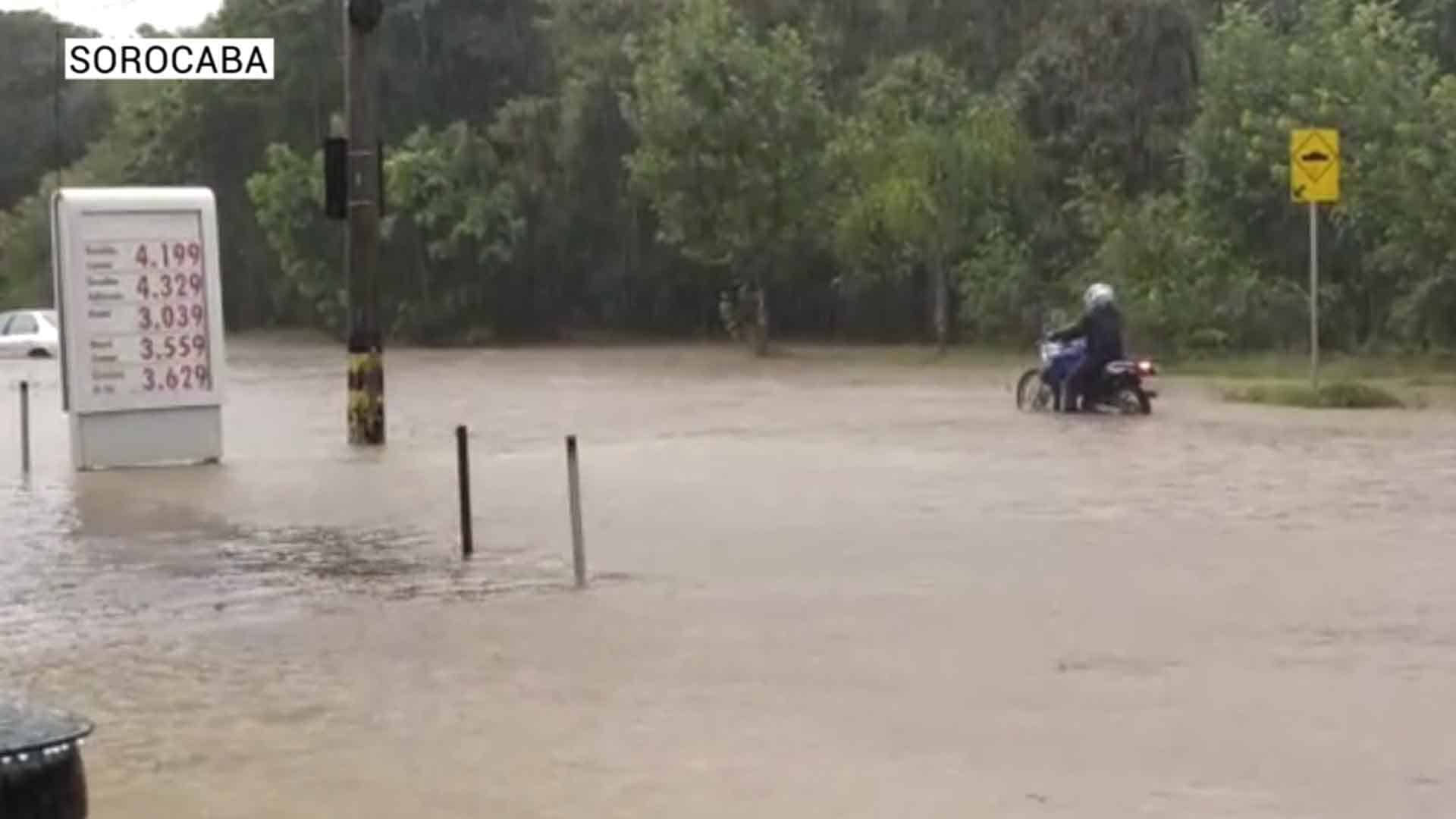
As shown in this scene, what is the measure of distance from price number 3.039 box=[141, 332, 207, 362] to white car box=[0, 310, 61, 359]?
27.7m

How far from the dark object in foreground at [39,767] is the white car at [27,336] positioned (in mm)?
48464

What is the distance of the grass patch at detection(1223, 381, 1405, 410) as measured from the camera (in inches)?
1239

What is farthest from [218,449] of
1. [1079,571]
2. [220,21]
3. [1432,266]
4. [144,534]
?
[220,21]

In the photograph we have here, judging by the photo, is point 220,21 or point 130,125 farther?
point 130,125

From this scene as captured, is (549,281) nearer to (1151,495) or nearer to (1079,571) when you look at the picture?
(1151,495)

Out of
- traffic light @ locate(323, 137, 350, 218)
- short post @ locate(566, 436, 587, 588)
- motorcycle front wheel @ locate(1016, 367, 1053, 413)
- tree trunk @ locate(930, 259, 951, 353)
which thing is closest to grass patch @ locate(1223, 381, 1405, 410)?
motorcycle front wheel @ locate(1016, 367, 1053, 413)

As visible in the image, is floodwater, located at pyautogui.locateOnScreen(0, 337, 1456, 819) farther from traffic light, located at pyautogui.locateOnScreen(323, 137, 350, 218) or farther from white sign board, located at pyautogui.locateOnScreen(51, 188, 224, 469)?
traffic light, located at pyautogui.locateOnScreen(323, 137, 350, 218)

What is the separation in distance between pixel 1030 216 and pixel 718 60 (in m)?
6.71

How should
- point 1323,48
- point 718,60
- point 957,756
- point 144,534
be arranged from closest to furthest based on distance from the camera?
point 957,756 → point 144,534 → point 1323,48 → point 718,60

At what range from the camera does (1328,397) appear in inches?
1248

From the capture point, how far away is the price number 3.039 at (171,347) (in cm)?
2566

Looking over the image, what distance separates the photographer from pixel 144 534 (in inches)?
762

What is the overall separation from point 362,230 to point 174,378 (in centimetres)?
291

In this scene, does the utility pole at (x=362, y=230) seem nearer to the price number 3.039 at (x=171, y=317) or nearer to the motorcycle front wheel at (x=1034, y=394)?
the price number 3.039 at (x=171, y=317)
